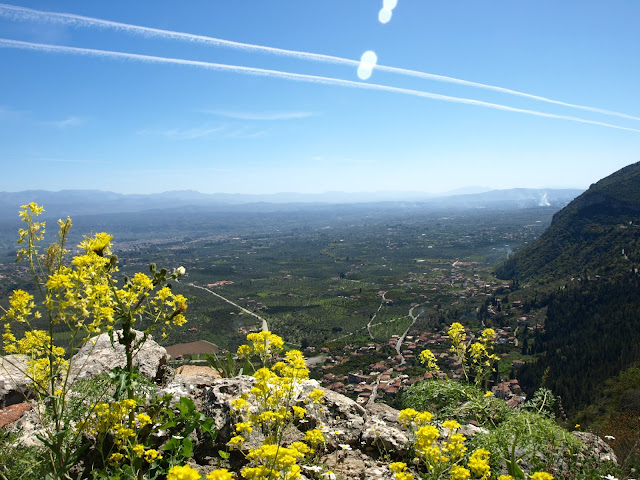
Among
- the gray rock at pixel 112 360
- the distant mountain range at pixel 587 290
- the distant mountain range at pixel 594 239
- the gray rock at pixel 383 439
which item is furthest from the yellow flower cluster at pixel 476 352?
the distant mountain range at pixel 594 239

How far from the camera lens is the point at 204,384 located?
527cm

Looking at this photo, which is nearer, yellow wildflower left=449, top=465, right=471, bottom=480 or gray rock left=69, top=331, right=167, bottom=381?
yellow wildflower left=449, top=465, right=471, bottom=480

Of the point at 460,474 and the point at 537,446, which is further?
the point at 537,446

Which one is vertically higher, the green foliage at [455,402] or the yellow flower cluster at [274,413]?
the yellow flower cluster at [274,413]

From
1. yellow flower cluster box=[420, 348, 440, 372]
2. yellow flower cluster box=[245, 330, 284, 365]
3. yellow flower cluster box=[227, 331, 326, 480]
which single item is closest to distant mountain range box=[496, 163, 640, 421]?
yellow flower cluster box=[420, 348, 440, 372]

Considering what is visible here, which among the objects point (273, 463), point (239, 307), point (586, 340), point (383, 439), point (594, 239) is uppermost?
point (273, 463)

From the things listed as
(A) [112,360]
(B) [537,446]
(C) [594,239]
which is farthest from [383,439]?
(C) [594,239]

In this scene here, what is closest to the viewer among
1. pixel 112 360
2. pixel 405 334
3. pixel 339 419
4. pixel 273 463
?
pixel 273 463

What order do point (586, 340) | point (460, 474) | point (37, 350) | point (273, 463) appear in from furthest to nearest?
point (586, 340), point (37, 350), point (460, 474), point (273, 463)

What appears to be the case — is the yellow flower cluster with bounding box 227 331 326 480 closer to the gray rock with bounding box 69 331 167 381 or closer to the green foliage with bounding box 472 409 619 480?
the green foliage with bounding box 472 409 619 480

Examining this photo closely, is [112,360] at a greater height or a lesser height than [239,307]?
greater

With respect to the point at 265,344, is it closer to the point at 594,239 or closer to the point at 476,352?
the point at 476,352

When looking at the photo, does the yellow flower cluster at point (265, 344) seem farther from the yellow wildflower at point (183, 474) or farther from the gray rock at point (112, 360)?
the gray rock at point (112, 360)

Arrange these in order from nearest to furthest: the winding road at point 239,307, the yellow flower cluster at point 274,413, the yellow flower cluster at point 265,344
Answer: the yellow flower cluster at point 274,413, the yellow flower cluster at point 265,344, the winding road at point 239,307
